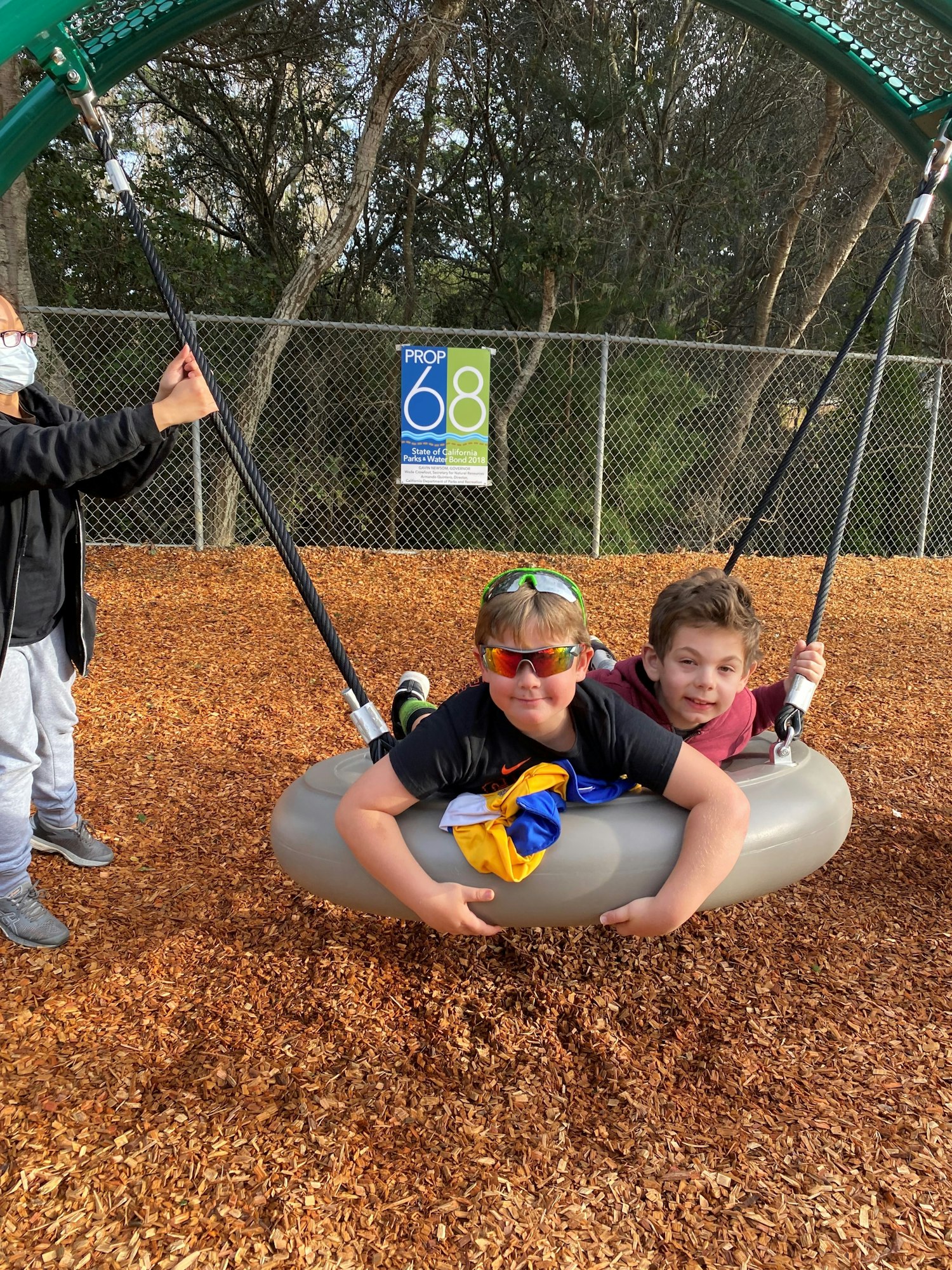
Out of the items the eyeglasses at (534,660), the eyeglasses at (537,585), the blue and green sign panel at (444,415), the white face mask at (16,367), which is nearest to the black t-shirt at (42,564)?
the white face mask at (16,367)

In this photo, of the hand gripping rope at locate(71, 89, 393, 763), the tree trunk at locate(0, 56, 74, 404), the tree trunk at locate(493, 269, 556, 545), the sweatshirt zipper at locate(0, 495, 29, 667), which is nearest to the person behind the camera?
the hand gripping rope at locate(71, 89, 393, 763)

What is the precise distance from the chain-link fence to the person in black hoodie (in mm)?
5790

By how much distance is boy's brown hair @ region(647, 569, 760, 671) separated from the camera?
6.84 feet

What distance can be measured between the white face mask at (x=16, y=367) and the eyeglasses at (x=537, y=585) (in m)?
1.33

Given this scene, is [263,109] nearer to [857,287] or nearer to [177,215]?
[177,215]

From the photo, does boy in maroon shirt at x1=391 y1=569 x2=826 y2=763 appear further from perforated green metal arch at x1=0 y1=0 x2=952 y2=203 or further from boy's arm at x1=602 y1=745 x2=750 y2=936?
perforated green metal arch at x1=0 y1=0 x2=952 y2=203

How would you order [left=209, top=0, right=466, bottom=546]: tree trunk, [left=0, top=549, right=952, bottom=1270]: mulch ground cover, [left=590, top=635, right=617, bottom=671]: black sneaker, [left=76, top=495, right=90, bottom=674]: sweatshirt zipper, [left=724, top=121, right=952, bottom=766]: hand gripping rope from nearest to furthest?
[left=0, top=549, right=952, bottom=1270]: mulch ground cover < [left=724, top=121, right=952, bottom=766]: hand gripping rope < [left=76, top=495, right=90, bottom=674]: sweatshirt zipper < [left=590, top=635, right=617, bottom=671]: black sneaker < [left=209, top=0, right=466, bottom=546]: tree trunk

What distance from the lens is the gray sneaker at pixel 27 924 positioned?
8.27 feet

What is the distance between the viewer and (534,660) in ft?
5.78

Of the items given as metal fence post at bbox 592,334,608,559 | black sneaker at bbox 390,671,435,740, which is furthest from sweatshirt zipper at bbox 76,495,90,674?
metal fence post at bbox 592,334,608,559

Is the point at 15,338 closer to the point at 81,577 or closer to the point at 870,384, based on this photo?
the point at 81,577

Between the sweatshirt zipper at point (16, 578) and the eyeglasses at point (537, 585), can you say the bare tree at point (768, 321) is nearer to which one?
the eyeglasses at point (537, 585)

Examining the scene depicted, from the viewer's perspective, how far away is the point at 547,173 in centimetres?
1028

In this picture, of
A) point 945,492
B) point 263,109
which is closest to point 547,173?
point 263,109
